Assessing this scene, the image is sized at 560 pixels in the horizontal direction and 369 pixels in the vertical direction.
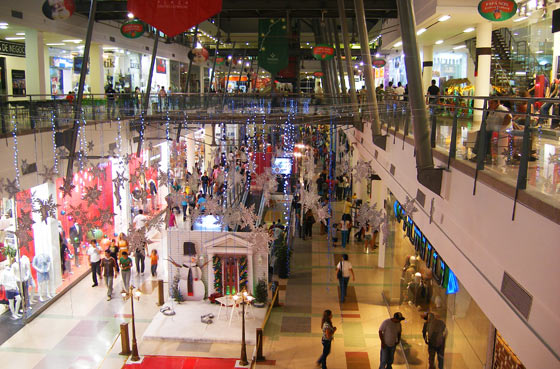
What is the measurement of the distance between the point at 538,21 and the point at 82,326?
46.8 feet

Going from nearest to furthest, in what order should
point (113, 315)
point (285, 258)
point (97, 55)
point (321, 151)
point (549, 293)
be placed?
point (549, 293) < point (113, 315) < point (285, 258) < point (97, 55) < point (321, 151)

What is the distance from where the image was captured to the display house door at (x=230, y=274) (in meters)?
11.5

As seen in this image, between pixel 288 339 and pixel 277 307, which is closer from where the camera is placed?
pixel 288 339

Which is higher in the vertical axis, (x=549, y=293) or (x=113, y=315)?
(x=549, y=293)

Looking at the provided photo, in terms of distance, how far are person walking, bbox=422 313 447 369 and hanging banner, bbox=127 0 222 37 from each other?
5.52m

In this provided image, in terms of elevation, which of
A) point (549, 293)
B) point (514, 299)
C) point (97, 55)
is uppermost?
point (97, 55)

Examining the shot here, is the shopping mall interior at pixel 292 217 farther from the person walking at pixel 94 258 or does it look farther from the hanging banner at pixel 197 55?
the hanging banner at pixel 197 55

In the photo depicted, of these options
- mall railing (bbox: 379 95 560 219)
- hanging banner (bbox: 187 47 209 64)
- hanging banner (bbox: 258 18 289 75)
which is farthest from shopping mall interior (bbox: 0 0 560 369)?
hanging banner (bbox: 187 47 209 64)

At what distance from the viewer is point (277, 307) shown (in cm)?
1151

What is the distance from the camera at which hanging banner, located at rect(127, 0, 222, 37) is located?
7.95m

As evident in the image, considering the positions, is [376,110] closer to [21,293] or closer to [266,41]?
[21,293]

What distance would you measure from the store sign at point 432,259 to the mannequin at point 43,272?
758 centimetres

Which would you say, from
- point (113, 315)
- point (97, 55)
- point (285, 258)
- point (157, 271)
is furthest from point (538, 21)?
point (97, 55)

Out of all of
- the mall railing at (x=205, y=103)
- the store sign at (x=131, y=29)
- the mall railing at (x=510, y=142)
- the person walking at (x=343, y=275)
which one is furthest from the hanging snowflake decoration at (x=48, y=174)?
the mall railing at (x=510, y=142)
